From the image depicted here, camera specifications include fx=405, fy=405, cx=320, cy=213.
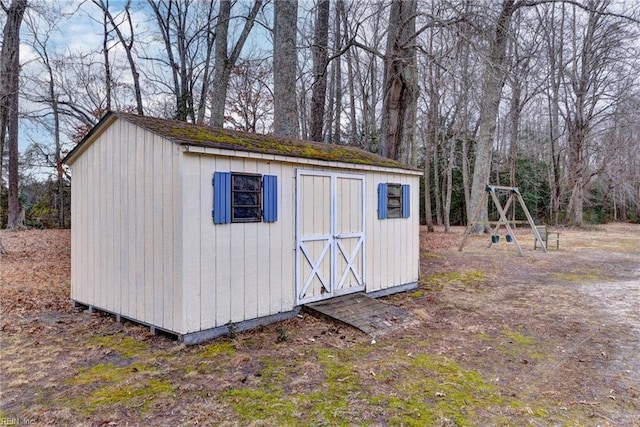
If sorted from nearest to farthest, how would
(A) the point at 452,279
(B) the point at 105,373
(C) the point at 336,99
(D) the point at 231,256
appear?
(B) the point at 105,373, (D) the point at 231,256, (A) the point at 452,279, (C) the point at 336,99

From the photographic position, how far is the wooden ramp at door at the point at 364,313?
5082mm

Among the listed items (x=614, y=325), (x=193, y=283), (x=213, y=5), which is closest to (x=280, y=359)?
(x=193, y=283)

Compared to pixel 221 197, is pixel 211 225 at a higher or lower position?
lower

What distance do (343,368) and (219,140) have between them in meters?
2.84

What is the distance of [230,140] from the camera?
16.1 ft

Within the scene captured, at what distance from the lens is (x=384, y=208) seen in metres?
6.72

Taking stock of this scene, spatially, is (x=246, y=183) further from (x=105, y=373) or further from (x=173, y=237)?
(x=105, y=373)

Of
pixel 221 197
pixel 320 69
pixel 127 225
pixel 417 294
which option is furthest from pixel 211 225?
pixel 320 69

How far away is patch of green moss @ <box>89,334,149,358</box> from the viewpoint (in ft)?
13.7

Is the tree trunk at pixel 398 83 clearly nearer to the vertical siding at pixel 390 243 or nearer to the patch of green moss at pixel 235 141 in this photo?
the vertical siding at pixel 390 243

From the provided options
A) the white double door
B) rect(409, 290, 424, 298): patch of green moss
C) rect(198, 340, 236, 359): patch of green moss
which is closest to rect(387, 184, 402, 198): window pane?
the white double door

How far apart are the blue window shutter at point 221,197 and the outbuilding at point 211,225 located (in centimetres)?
1

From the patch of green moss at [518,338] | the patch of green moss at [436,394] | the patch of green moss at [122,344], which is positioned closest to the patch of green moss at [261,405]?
the patch of green moss at [436,394]

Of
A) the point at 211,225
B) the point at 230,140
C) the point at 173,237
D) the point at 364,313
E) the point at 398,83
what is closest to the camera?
the point at 173,237
